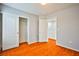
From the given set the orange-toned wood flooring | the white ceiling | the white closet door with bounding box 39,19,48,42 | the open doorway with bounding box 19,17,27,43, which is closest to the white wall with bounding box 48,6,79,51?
the orange-toned wood flooring

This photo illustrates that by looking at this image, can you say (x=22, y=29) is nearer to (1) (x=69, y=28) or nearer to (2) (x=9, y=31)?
(2) (x=9, y=31)

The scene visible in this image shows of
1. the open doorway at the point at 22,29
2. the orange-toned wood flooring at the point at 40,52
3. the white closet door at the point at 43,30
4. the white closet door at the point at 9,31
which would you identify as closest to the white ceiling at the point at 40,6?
the white closet door at the point at 9,31

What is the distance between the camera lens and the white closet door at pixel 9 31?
117 inches

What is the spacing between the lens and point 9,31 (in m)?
3.15

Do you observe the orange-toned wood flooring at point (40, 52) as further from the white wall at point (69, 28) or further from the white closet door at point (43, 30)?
the white closet door at point (43, 30)

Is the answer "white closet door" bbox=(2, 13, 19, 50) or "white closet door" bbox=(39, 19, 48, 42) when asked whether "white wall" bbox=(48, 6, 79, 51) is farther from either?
"white closet door" bbox=(2, 13, 19, 50)

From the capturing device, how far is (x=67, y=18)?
124 inches

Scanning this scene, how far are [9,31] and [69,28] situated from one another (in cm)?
253

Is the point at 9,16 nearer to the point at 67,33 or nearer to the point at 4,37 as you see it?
the point at 4,37

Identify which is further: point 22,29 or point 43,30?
point 43,30

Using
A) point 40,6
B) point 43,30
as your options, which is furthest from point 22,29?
point 40,6

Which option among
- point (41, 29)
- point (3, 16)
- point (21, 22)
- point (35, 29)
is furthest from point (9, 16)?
point (41, 29)

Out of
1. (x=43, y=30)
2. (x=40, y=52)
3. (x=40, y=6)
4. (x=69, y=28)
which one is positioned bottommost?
(x=40, y=52)

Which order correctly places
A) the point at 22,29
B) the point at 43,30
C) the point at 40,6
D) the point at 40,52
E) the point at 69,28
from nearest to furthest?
the point at 40,6, the point at 40,52, the point at 69,28, the point at 22,29, the point at 43,30
